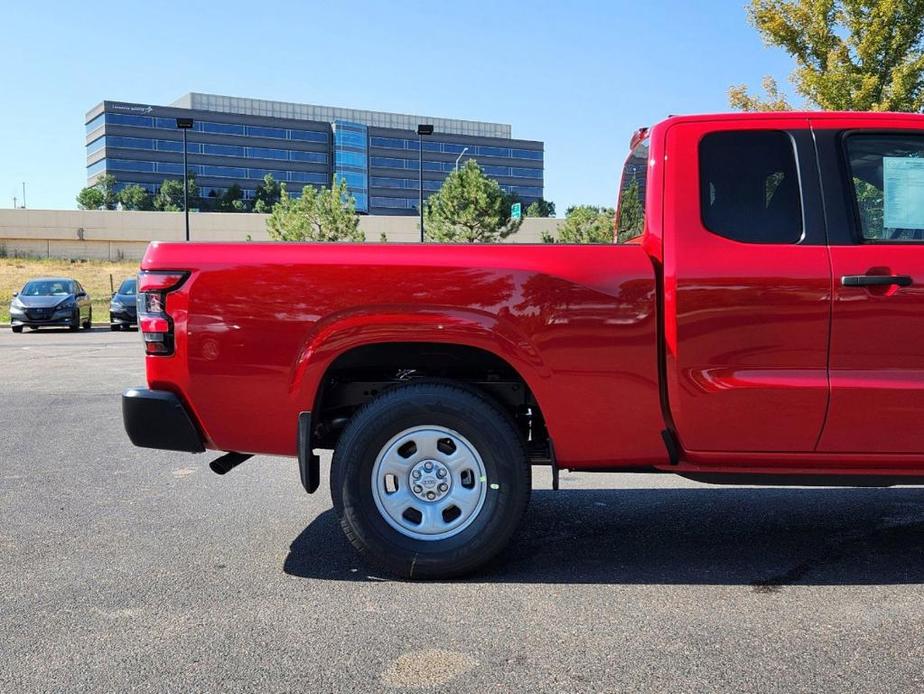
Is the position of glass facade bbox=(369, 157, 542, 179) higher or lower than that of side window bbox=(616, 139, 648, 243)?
higher

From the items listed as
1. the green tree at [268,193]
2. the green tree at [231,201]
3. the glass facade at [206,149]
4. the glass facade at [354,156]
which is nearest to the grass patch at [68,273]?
the green tree at [231,201]

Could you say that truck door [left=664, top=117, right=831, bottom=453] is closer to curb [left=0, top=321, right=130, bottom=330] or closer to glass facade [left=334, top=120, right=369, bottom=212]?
curb [left=0, top=321, right=130, bottom=330]

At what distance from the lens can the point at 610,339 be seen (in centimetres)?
399

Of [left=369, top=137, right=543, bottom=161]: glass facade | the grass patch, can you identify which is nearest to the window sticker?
the grass patch

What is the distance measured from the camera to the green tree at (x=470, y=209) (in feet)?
176

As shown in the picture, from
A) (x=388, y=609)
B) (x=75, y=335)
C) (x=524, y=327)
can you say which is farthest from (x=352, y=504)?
(x=75, y=335)

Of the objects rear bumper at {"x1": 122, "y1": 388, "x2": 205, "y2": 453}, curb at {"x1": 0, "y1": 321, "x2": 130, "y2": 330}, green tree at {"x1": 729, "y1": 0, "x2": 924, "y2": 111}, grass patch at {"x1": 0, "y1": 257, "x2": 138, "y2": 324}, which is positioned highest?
green tree at {"x1": 729, "y1": 0, "x2": 924, "y2": 111}

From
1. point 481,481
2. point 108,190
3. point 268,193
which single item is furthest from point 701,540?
point 108,190

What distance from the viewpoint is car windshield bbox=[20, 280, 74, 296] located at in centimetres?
2603

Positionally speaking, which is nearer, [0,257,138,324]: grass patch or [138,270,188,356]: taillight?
[138,270,188,356]: taillight

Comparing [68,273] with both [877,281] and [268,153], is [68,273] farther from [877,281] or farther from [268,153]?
[268,153]

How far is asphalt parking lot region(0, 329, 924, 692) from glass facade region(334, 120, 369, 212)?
134015 mm

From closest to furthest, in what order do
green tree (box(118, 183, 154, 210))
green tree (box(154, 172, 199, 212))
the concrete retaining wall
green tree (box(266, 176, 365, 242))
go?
1. green tree (box(266, 176, 365, 242))
2. the concrete retaining wall
3. green tree (box(118, 183, 154, 210))
4. green tree (box(154, 172, 199, 212))

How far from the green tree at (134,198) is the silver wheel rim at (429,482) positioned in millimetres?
127647
